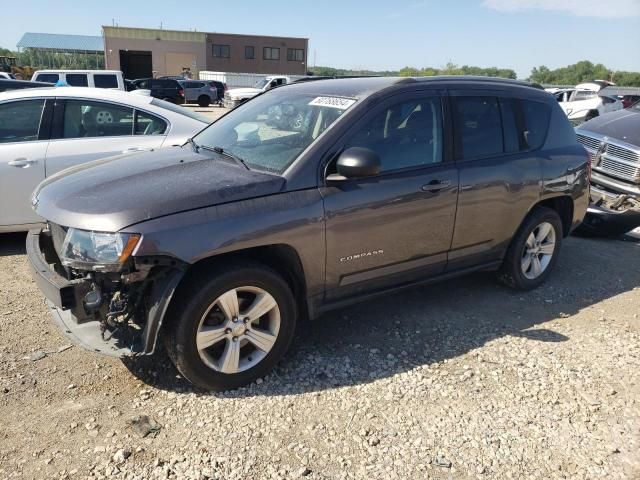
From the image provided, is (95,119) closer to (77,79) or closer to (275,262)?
(275,262)

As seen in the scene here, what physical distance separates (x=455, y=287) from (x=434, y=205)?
1.38 m

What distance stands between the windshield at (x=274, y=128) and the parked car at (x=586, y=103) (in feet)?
40.9

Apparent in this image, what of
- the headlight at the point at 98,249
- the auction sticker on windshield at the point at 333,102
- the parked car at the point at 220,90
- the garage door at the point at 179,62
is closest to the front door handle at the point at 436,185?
the auction sticker on windshield at the point at 333,102

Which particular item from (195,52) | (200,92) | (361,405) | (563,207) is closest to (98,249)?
(361,405)

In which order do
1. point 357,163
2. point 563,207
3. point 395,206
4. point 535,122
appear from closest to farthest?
point 357,163, point 395,206, point 535,122, point 563,207

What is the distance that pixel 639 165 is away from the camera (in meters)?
6.39

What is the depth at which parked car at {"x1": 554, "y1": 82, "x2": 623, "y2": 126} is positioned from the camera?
57.5 feet

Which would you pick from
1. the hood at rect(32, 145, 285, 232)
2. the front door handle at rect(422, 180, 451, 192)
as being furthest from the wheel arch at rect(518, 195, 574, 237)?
the hood at rect(32, 145, 285, 232)

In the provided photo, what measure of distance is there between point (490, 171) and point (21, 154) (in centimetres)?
434

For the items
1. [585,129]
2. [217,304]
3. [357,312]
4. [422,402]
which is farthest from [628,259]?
[217,304]

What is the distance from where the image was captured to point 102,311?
111 inches

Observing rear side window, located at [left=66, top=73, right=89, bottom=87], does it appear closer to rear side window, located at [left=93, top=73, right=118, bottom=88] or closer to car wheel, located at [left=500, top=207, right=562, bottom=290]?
rear side window, located at [left=93, top=73, right=118, bottom=88]

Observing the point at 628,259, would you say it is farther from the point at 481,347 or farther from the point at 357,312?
the point at 357,312

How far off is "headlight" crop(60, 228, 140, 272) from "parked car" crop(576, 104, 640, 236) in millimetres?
5467
